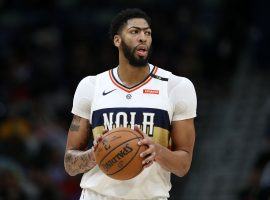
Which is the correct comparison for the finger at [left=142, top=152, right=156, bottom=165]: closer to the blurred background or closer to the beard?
the beard

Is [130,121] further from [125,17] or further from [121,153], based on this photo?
[125,17]

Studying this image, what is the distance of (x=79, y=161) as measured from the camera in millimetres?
7051

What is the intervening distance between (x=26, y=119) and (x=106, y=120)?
724 centimetres

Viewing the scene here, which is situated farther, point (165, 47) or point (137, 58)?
point (165, 47)

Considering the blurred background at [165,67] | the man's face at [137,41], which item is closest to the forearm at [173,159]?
the man's face at [137,41]

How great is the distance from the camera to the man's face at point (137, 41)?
7.09 meters

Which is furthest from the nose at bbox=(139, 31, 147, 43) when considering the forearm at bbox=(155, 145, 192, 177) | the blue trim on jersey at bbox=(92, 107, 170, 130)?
the forearm at bbox=(155, 145, 192, 177)

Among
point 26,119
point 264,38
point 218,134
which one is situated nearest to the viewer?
point 26,119

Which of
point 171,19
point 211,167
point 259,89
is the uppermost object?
point 171,19

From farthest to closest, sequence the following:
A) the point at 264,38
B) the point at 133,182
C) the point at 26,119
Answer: the point at 264,38, the point at 26,119, the point at 133,182

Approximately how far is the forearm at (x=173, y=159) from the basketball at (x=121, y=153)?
186 millimetres

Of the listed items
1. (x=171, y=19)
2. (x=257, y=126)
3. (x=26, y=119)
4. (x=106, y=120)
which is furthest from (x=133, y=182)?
(x=171, y=19)

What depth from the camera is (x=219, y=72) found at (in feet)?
51.9

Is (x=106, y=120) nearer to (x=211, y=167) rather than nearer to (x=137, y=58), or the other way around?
(x=137, y=58)
